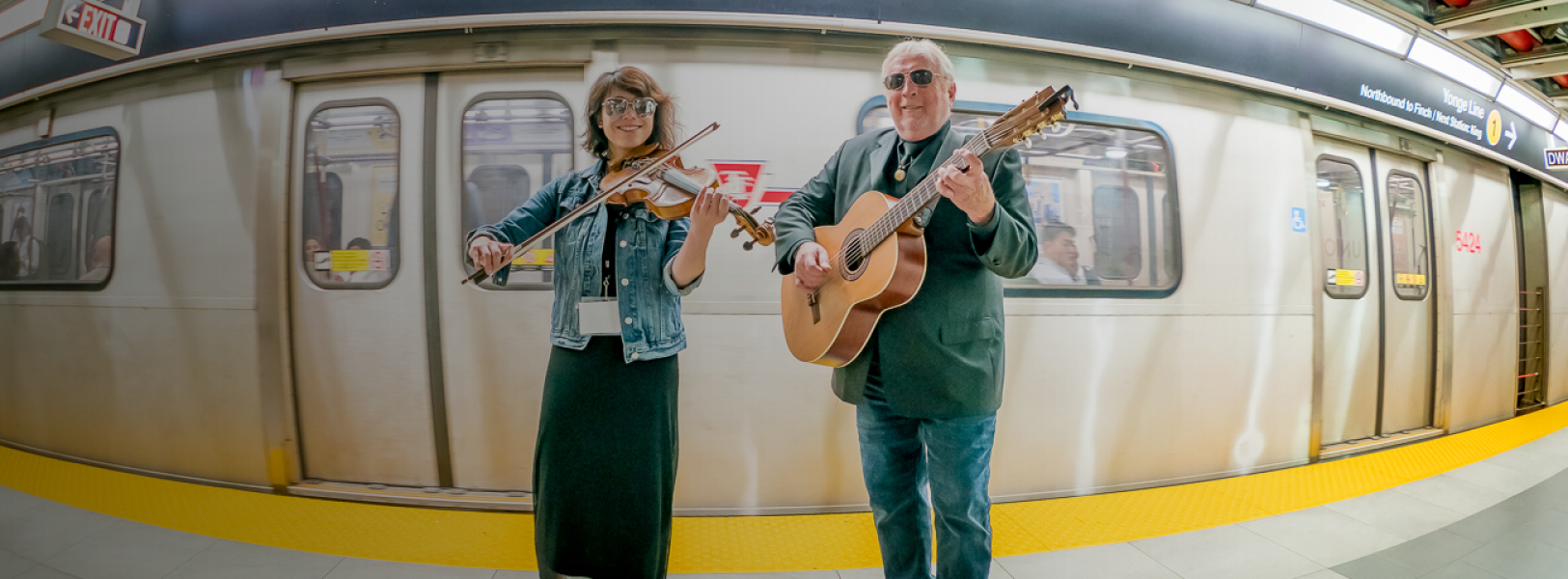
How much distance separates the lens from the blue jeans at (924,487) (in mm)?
1165

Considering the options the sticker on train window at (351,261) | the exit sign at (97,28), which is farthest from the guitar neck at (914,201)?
the exit sign at (97,28)

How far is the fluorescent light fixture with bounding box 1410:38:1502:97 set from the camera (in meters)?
1.91

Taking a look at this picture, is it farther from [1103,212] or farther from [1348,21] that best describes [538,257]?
[1348,21]

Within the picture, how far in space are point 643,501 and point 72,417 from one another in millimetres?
2275

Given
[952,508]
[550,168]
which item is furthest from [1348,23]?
[550,168]

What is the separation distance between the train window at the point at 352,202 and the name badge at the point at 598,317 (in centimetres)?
85

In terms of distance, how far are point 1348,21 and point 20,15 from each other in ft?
16.2

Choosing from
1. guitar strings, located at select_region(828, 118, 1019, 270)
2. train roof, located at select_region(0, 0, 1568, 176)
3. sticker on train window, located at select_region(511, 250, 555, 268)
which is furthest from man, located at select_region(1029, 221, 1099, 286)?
sticker on train window, located at select_region(511, 250, 555, 268)

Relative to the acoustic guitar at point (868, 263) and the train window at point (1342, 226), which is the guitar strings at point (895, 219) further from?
the train window at point (1342, 226)

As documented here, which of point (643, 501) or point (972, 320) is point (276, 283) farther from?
point (972, 320)

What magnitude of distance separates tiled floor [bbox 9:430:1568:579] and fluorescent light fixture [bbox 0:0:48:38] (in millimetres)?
1702

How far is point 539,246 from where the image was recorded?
1.39 m

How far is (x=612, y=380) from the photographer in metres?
1.26

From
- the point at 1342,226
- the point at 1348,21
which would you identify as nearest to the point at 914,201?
the point at 1348,21
